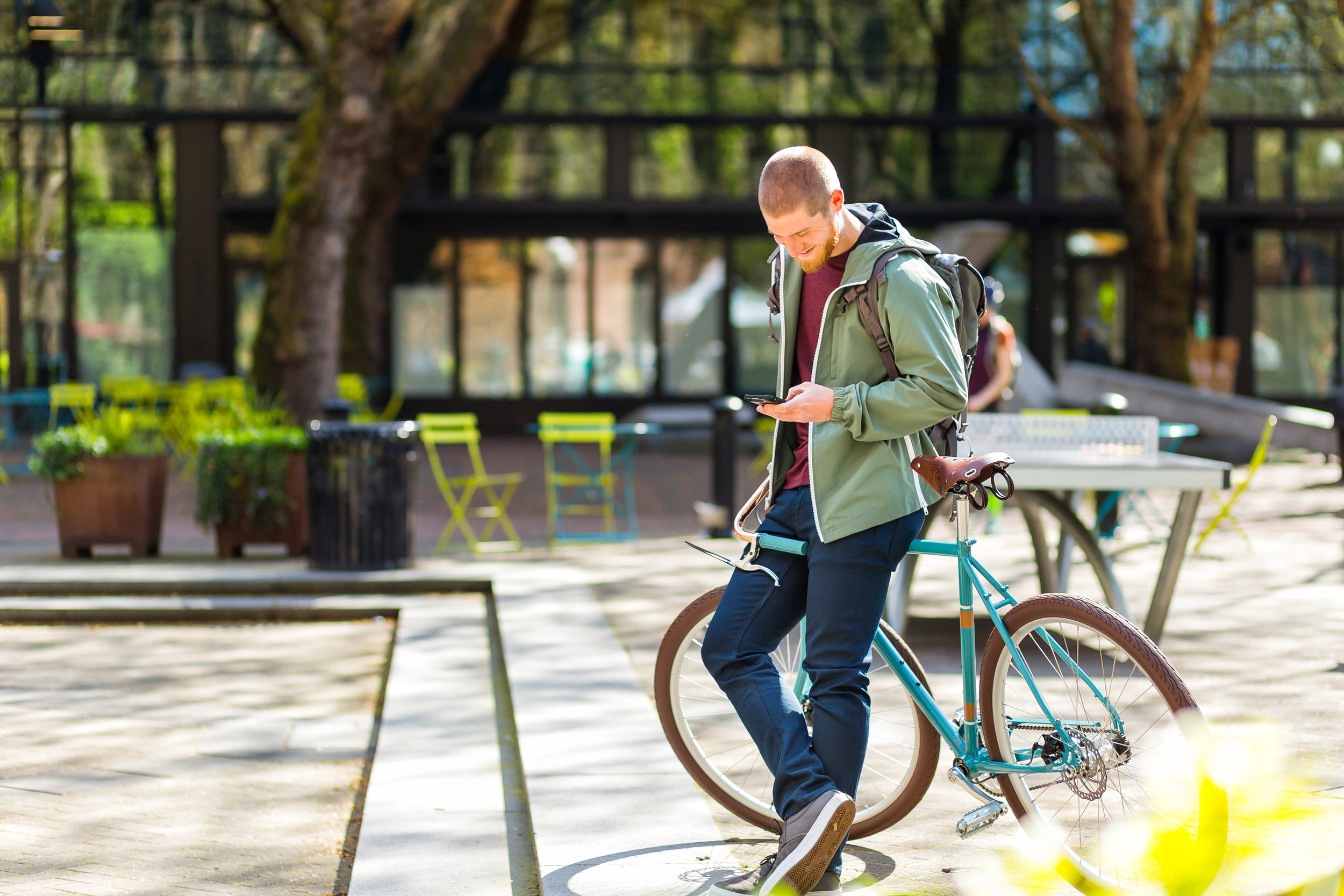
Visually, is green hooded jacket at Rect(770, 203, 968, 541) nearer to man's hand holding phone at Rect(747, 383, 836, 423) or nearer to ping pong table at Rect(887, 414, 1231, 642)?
man's hand holding phone at Rect(747, 383, 836, 423)

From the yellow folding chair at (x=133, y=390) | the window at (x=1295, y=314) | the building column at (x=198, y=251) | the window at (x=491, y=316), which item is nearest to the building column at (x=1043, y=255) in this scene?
the window at (x=1295, y=314)

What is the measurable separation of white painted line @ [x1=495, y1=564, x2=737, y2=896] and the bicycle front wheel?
0.83m

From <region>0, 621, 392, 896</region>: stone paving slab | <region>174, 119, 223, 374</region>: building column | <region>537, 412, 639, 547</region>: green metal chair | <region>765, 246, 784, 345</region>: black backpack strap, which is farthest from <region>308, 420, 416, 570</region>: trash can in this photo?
<region>174, 119, 223, 374</region>: building column

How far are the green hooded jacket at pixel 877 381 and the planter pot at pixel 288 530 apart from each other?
6616 millimetres

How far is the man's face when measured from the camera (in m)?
3.31

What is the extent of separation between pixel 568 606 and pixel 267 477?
2824mm

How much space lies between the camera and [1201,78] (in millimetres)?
18047

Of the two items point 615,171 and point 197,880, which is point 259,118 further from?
point 197,880

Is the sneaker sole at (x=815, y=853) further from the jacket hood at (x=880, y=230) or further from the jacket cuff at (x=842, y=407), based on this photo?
the jacket hood at (x=880, y=230)

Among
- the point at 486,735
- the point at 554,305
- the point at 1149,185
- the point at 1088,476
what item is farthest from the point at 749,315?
the point at 486,735

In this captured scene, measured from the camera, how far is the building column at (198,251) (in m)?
22.1

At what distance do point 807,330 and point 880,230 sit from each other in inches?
11.8

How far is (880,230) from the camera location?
3.46 metres

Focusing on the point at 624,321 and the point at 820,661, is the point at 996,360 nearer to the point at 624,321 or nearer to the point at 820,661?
the point at 820,661
